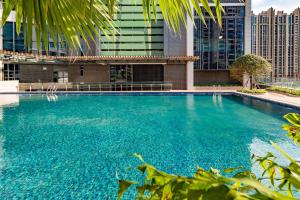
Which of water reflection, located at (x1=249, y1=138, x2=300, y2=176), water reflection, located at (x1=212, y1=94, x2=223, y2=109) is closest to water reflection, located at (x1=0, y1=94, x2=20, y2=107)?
water reflection, located at (x1=212, y1=94, x2=223, y2=109)

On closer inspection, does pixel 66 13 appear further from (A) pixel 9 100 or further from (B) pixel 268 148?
(A) pixel 9 100

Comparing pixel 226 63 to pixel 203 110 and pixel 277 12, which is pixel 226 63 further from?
pixel 277 12

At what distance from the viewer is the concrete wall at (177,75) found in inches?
1141

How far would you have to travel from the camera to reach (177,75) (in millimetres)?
29000

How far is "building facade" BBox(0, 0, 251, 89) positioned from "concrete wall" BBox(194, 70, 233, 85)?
26 cm

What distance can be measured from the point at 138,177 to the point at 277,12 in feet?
400

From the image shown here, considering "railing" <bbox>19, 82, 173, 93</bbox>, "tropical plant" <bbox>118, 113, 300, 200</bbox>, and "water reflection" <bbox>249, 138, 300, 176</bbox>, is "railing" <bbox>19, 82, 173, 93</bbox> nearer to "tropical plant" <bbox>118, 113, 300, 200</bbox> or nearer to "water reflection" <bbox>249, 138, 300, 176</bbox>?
"water reflection" <bbox>249, 138, 300, 176</bbox>

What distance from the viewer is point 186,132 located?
1029cm

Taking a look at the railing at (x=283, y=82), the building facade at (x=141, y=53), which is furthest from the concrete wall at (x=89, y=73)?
the railing at (x=283, y=82)

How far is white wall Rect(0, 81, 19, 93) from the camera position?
24.7m

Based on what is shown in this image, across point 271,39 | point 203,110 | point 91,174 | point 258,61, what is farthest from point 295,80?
point 271,39

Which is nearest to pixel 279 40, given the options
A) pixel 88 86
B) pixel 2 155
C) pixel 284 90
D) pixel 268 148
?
pixel 284 90

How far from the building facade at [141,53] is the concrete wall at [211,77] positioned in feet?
0.84

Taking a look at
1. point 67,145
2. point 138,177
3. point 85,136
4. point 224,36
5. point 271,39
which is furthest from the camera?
point 271,39
